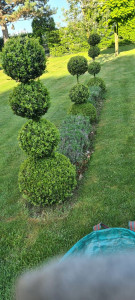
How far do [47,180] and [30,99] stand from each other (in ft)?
5.24

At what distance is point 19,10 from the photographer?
24.3 metres

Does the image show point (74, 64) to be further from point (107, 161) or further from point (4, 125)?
point (107, 161)

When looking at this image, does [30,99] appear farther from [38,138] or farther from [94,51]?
[94,51]

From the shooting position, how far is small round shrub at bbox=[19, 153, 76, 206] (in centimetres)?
437

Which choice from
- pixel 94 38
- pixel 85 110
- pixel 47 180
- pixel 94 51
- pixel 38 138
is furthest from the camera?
pixel 94 51

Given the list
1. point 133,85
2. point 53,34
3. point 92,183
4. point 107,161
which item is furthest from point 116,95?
point 53,34

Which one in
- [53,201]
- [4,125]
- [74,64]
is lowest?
[4,125]

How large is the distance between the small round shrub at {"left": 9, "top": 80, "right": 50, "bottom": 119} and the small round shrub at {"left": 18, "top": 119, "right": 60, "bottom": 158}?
0.24 m

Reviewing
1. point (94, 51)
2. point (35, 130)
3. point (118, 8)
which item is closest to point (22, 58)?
point (35, 130)

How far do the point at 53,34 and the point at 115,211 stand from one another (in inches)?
1354

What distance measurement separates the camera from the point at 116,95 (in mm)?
12742

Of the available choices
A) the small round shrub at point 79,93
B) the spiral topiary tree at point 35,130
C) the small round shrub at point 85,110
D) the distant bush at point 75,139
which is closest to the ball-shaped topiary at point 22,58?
the spiral topiary tree at point 35,130

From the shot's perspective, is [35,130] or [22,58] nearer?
[22,58]

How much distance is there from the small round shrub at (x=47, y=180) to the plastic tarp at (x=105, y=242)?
4.09 ft
